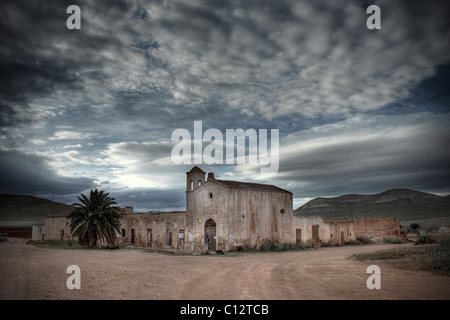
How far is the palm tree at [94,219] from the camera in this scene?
27734 millimetres

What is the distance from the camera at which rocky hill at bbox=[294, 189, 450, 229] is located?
246 feet

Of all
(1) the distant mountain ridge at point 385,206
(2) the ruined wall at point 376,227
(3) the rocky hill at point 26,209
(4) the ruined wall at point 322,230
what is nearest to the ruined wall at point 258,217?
(4) the ruined wall at point 322,230

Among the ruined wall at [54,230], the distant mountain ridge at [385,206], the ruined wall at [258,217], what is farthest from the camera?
the distant mountain ridge at [385,206]

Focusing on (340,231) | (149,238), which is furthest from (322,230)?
(149,238)

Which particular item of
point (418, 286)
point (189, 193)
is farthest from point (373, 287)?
point (189, 193)

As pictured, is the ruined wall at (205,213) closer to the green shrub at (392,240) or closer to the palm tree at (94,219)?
the palm tree at (94,219)

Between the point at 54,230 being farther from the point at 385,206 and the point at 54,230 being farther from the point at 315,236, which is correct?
the point at 385,206

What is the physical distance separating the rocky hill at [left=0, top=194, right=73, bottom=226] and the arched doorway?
6341 cm

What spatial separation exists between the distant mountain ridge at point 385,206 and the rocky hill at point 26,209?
69.7 meters

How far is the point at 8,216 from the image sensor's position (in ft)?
279

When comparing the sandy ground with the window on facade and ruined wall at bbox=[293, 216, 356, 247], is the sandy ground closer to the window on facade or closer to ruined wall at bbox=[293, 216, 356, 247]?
the window on facade

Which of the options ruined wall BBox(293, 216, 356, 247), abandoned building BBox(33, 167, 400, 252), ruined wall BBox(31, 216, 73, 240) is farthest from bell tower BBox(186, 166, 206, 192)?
ruined wall BBox(31, 216, 73, 240)

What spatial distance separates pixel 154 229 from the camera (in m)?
31.4

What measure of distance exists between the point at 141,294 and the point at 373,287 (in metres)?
6.99
